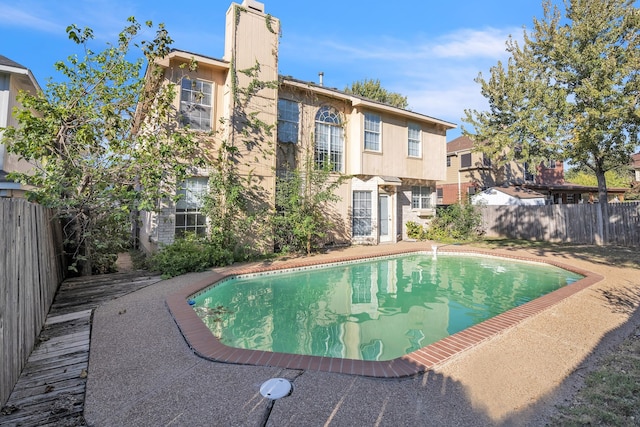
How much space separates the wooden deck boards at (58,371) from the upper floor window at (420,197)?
15.6 m

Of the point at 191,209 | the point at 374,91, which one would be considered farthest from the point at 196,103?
the point at 374,91

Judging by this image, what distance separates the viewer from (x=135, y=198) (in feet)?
25.6

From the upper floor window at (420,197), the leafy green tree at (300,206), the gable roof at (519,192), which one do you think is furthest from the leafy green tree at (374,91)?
the leafy green tree at (300,206)

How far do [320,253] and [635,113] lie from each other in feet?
49.7

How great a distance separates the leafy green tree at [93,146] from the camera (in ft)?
23.6

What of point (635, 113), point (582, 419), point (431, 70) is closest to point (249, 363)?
point (582, 419)

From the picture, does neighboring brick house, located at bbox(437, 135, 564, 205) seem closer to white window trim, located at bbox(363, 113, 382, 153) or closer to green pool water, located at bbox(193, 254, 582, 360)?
white window trim, located at bbox(363, 113, 382, 153)

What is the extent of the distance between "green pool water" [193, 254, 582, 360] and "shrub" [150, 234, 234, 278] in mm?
1423

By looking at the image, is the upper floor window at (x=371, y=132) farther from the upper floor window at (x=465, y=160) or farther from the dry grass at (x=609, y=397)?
the upper floor window at (x=465, y=160)

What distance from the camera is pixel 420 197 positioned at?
18.6 metres

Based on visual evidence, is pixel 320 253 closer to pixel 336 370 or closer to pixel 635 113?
pixel 336 370

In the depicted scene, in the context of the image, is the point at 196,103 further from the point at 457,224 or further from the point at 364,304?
the point at 457,224

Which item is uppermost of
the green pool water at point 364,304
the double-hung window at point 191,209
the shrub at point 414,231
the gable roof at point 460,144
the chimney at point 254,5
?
the chimney at point 254,5

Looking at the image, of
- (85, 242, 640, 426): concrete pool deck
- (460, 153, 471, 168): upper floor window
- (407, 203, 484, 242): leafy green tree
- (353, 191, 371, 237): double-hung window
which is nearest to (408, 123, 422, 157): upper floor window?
(407, 203, 484, 242): leafy green tree
